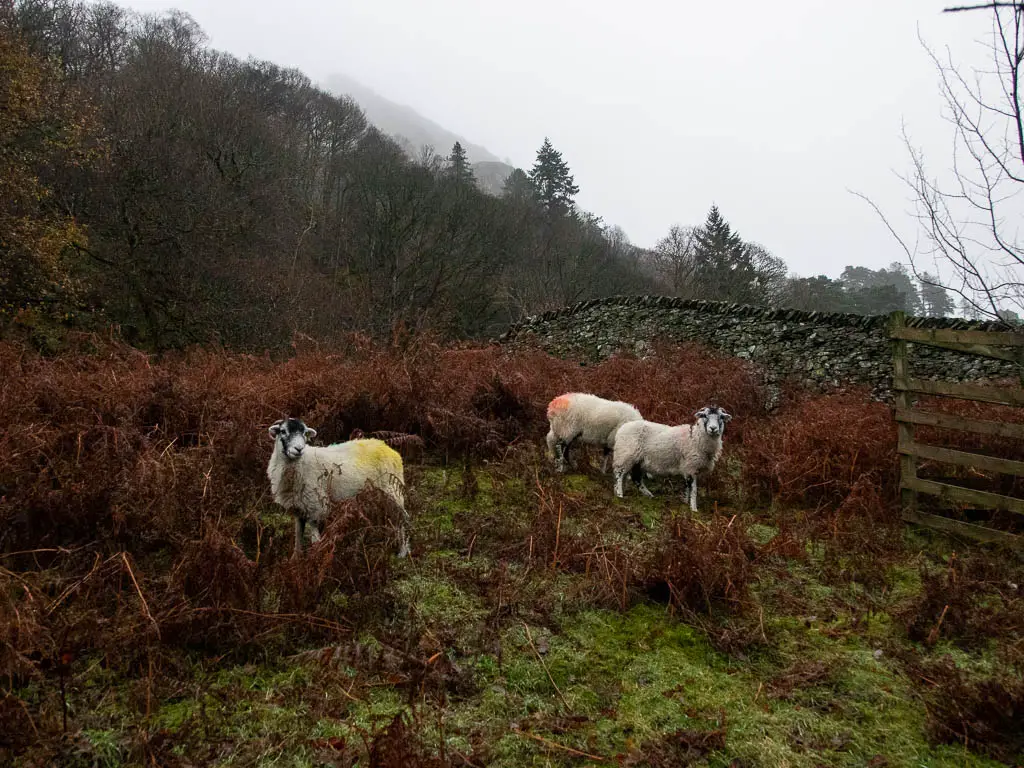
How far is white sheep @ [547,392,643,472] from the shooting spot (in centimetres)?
732

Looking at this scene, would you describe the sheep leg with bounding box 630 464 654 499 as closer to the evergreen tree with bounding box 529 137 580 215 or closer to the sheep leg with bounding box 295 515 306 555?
the sheep leg with bounding box 295 515 306 555

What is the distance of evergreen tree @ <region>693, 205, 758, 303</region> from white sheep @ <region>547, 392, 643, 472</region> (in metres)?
28.4

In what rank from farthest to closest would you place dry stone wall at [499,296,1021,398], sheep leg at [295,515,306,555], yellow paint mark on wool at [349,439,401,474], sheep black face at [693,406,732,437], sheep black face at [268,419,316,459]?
dry stone wall at [499,296,1021,398]
sheep black face at [693,406,732,437]
yellow paint mark on wool at [349,439,401,474]
sheep black face at [268,419,316,459]
sheep leg at [295,515,306,555]

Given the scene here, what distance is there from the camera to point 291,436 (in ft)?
14.6

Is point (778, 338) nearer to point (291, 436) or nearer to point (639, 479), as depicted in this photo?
point (639, 479)

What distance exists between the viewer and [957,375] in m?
11.5

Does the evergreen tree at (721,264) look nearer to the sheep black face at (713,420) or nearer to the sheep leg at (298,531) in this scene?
the sheep black face at (713,420)

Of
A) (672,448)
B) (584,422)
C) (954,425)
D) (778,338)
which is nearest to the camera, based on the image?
(954,425)

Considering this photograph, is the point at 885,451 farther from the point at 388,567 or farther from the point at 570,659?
the point at 388,567

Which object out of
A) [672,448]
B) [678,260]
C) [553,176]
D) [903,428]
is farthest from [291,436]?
[553,176]

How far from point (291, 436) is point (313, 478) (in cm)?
39

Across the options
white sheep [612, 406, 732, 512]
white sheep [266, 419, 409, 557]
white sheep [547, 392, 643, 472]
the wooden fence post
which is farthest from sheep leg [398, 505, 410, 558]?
the wooden fence post

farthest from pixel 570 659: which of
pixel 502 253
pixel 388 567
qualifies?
pixel 502 253

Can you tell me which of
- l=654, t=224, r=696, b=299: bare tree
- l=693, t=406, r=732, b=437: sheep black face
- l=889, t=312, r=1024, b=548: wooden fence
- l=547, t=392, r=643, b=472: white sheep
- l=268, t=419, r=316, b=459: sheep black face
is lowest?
l=268, t=419, r=316, b=459: sheep black face
